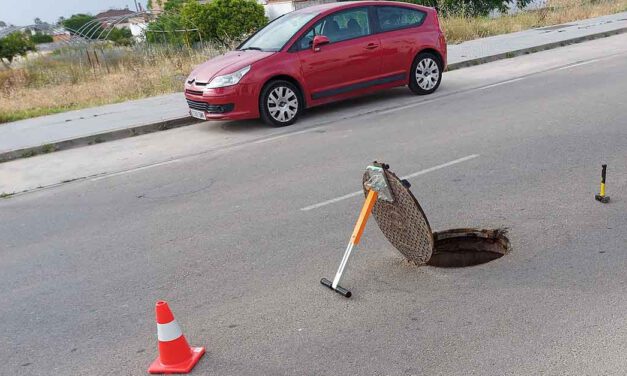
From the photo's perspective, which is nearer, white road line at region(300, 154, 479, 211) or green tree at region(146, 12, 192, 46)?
white road line at region(300, 154, 479, 211)

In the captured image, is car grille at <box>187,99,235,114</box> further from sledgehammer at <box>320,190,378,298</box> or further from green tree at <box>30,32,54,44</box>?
green tree at <box>30,32,54,44</box>

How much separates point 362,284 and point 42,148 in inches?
290

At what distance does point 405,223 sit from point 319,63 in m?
6.05

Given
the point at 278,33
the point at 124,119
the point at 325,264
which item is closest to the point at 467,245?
the point at 325,264

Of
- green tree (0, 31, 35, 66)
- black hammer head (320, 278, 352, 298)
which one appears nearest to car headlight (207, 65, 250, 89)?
black hammer head (320, 278, 352, 298)

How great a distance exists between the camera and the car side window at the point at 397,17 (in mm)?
10514

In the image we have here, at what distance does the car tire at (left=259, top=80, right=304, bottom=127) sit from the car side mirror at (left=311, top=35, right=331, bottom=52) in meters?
0.72

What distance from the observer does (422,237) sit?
4.18m

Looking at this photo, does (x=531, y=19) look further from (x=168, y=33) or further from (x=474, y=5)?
(x=168, y=33)

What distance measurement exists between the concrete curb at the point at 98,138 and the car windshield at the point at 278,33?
5.91 feet

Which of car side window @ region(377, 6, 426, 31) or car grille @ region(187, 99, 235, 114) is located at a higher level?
car side window @ region(377, 6, 426, 31)

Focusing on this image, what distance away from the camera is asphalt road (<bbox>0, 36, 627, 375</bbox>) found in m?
3.53

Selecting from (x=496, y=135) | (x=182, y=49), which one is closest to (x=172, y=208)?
(x=496, y=135)

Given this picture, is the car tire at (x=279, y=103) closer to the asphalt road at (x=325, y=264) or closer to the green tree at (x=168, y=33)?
the asphalt road at (x=325, y=264)
